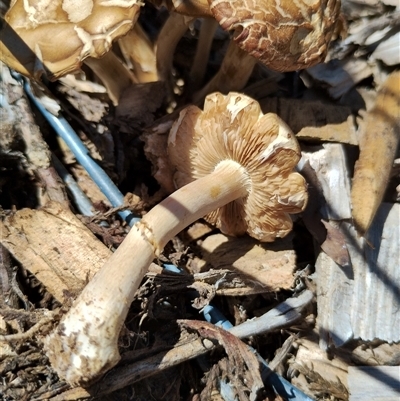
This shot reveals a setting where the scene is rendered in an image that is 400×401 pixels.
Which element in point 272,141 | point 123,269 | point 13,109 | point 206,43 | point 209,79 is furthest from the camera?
point 209,79

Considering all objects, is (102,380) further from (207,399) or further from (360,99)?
(360,99)

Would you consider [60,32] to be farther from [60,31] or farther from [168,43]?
[168,43]

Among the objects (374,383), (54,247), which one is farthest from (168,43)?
(374,383)

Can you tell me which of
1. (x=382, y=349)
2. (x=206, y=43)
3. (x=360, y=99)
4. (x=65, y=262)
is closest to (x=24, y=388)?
(x=65, y=262)

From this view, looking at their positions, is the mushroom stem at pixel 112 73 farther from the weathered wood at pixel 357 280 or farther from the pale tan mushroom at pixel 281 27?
the weathered wood at pixel 357 280

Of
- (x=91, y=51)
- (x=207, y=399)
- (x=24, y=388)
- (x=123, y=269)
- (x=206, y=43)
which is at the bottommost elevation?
(x=207, y=399)

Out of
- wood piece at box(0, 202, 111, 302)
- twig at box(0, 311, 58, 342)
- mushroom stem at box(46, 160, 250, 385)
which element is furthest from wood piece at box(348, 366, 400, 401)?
twig at box(0, 311, 58, 342)
